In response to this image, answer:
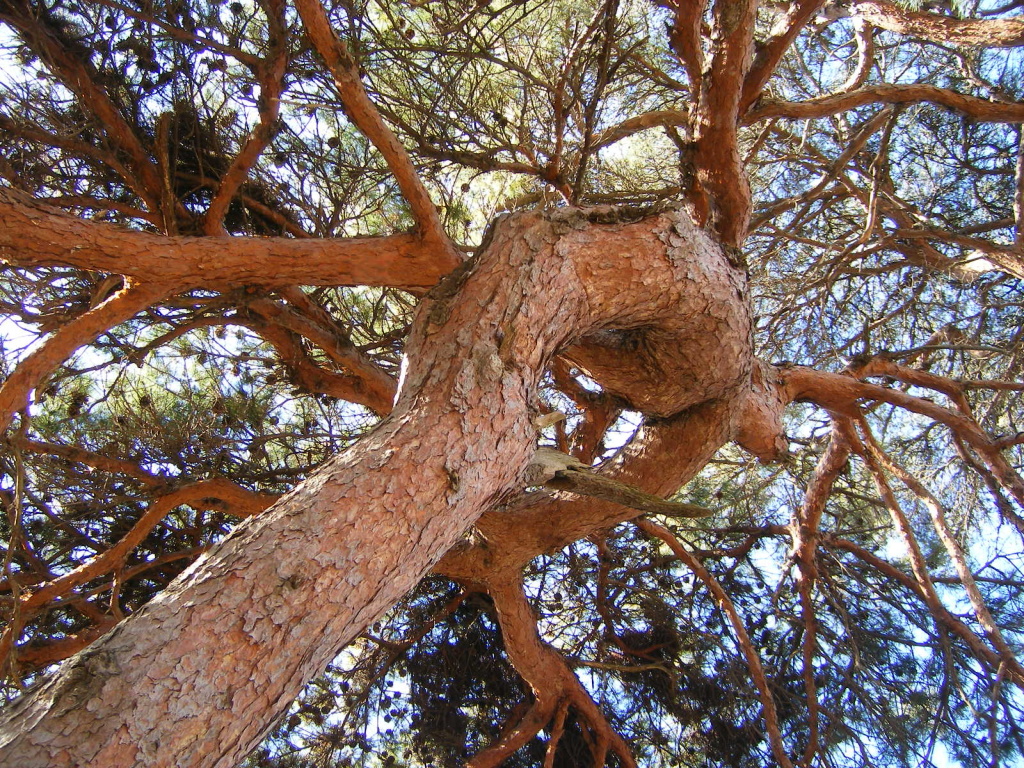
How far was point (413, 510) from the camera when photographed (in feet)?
4.17

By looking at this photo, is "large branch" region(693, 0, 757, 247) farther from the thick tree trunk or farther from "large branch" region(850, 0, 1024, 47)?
"large branch" region(850, 0, 1024, 47)

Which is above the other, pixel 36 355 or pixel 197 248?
pixel 197 248

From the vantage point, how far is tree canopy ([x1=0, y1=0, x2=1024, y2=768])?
5.98 ft

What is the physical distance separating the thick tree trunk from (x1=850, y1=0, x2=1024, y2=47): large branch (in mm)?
1457

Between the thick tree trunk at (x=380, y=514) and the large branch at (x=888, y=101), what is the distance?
966 mm

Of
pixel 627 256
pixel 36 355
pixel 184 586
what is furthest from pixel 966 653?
pixel 36 355

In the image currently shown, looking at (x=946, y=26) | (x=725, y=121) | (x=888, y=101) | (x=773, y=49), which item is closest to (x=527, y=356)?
(x=725, y=121)

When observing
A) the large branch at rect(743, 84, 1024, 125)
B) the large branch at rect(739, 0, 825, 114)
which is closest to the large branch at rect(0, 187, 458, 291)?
the large branch at rect(739, 0, 825, 114)

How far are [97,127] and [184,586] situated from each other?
192cm

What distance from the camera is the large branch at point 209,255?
1794 millimetres

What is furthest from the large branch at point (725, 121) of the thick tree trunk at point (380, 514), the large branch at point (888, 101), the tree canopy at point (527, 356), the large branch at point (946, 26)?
the large branch at point (946, 26)

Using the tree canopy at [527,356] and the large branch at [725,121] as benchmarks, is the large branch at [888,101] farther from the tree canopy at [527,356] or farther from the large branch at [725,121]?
the large branch at [725,121]

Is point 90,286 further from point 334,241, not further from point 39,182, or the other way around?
point 334,241

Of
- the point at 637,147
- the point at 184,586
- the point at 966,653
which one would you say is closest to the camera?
Answer: the point at 184,586
